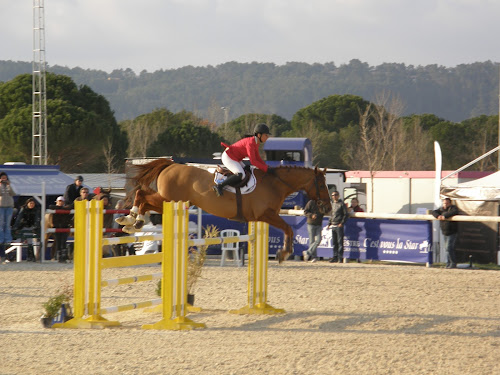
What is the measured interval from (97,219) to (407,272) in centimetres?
859

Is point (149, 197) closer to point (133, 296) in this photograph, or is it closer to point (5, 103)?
point (133, 296)

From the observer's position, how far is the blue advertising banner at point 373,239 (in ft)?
55.0

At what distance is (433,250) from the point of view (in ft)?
55.0

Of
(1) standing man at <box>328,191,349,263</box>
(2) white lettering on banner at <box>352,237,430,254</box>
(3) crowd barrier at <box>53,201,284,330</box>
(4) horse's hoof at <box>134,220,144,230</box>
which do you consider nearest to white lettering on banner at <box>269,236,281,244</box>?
(1) standing man at <box>328,191,349,263</box>

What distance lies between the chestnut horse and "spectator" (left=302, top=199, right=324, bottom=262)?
7.75 m

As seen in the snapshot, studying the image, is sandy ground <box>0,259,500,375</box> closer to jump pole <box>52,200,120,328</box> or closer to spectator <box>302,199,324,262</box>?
jump pole <box>52,200,120,328</box>

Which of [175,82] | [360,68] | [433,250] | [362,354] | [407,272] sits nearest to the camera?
[362,354]

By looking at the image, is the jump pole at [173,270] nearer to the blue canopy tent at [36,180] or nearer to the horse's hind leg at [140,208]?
the horse's hind leg at [140,208]

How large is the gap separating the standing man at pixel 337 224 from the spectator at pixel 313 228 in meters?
0.29

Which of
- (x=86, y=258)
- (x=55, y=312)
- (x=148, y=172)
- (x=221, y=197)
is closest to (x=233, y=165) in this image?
(x=221, y=197)

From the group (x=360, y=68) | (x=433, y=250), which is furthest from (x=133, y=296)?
(x=360, y=68)

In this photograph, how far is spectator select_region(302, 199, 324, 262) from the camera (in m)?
17.2

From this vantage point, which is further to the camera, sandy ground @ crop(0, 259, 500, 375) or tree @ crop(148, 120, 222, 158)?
tree @ crop(148, 120, 222, 158)

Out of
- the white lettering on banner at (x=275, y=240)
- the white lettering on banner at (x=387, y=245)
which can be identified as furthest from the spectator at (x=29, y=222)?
the white lettering on banner at (x=387, y=245)
